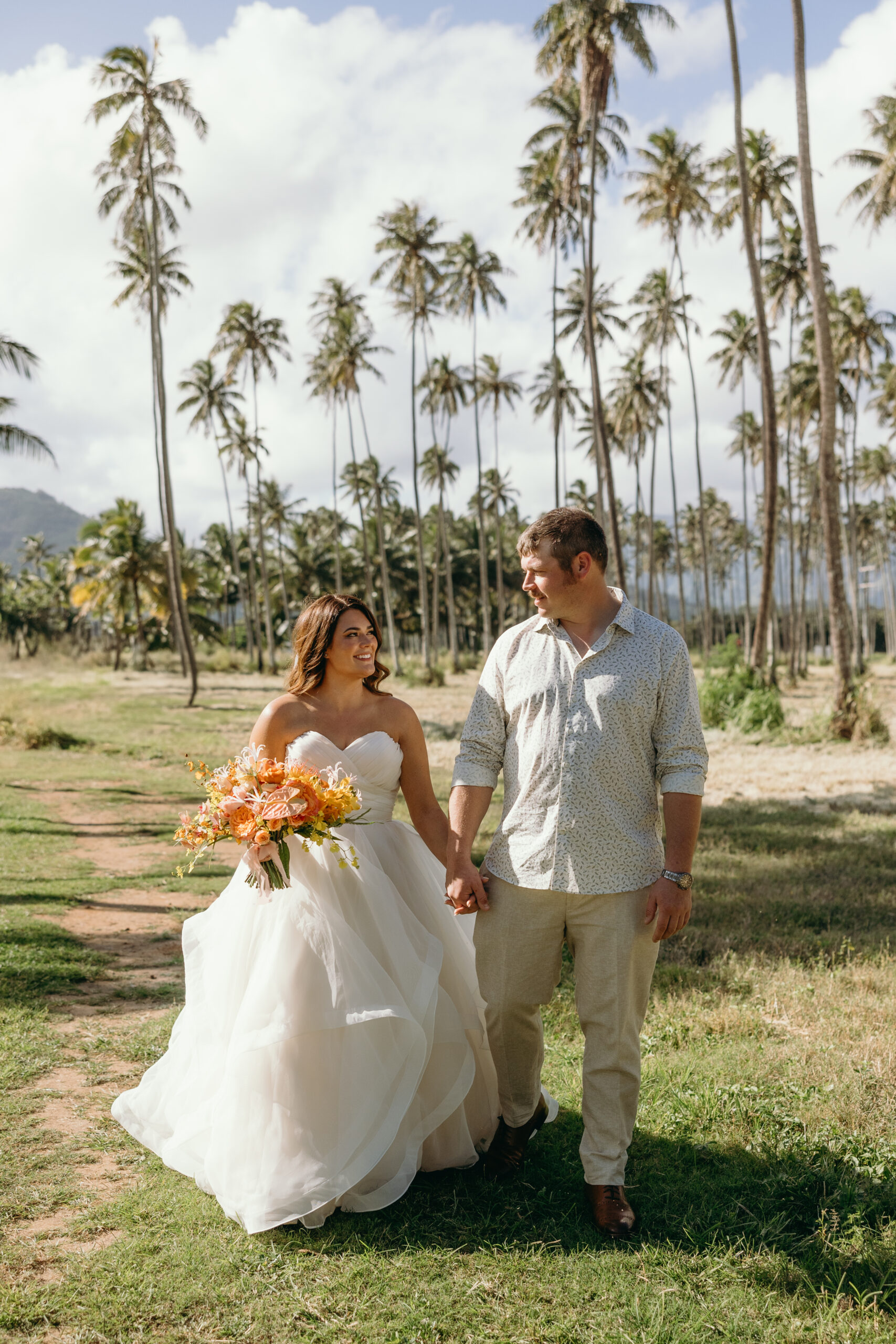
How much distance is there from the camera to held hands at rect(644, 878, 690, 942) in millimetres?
3416

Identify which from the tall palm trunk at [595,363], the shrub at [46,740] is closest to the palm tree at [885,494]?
the tall palm trunk at [595,363]

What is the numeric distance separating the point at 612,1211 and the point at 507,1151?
1.86 feet

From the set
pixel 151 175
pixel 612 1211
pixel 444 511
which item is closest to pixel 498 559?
pixel 444 511

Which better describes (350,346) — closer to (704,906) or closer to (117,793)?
(117,793)

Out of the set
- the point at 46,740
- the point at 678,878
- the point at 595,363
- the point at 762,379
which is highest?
the point at 595,363

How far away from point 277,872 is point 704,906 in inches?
202

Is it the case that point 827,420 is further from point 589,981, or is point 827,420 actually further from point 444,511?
point 444,511

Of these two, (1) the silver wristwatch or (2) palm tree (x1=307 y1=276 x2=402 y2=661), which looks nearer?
(1) the silver wristwatch

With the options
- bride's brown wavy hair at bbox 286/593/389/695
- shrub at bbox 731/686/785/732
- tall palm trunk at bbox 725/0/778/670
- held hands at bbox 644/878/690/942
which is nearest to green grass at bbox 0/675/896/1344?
held hands at bbox 644/878/690/942

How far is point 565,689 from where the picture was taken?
3.58m

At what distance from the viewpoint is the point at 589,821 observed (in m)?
3.49

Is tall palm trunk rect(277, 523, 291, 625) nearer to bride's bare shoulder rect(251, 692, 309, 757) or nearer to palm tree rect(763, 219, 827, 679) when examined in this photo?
palm tree rect(763, 219, 827, 679)

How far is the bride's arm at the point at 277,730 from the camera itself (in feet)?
13.3

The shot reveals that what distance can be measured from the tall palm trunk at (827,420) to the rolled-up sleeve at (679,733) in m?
15.2
